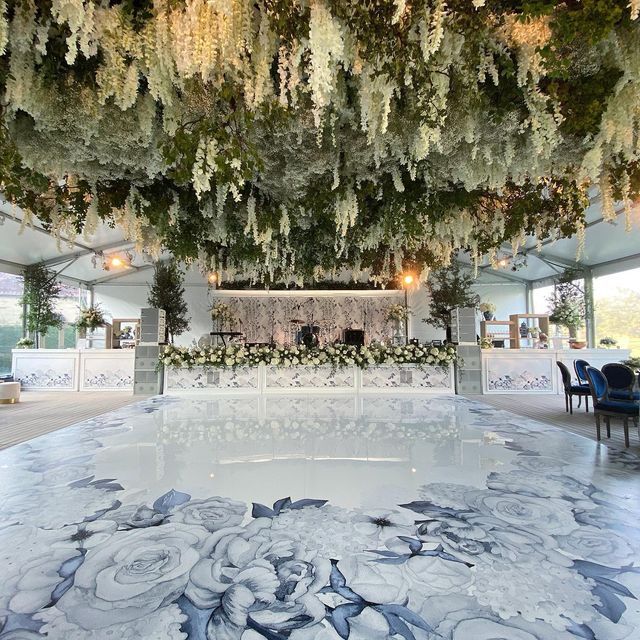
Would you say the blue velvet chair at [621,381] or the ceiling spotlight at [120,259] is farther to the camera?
the ceiling spotlight at [120,259]

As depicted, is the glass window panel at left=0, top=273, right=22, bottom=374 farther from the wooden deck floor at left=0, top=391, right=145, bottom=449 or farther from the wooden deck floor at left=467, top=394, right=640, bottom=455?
the wooden deck floor at left=467, top=394, right=640, bottom=455

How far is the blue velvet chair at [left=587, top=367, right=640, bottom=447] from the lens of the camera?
402 centimetres

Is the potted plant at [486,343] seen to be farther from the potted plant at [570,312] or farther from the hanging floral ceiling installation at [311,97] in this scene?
the hanging floral ceiling installation at [311,97]

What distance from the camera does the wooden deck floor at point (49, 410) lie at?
4.97 meters

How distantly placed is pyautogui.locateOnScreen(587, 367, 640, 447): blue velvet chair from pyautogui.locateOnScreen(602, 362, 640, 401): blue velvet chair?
0.16ft

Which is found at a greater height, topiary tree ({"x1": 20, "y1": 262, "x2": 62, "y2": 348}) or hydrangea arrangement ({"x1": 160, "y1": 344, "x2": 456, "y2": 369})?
topiary tree ({"x1": 20, "y1": 262, "x2": 62, "y2": 348})

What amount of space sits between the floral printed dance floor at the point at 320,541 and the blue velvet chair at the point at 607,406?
1.48ft

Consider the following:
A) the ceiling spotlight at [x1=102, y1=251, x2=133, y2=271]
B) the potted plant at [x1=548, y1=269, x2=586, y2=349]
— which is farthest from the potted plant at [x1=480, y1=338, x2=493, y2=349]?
the ceiling spotlight at [x1=102, y1=251, x2=133, y2=271]

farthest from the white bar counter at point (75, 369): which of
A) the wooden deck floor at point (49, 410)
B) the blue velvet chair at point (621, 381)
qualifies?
the blue velvet chair at point (621, 381)

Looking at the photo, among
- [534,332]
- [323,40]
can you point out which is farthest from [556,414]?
[323,40]

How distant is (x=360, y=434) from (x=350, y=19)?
398 cm

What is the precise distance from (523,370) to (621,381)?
14.9 ft

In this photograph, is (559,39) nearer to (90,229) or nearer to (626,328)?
(90,229)

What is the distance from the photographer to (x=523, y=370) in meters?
8.74
